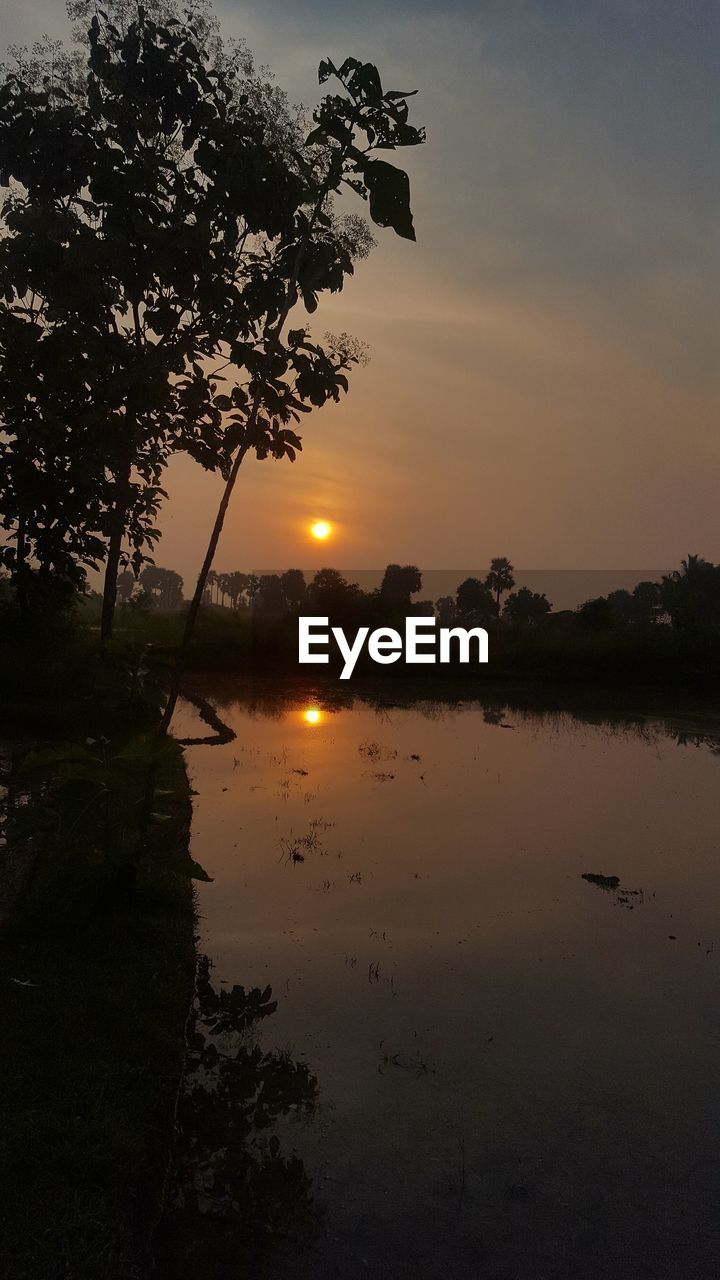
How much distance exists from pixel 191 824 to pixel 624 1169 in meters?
7.89

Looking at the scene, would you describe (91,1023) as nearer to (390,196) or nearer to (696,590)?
(390,196)

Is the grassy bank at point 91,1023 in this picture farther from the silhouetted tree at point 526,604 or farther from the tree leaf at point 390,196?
the silhouetted tree at point 526,604

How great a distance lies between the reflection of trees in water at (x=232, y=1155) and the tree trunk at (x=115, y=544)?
44.2 feet

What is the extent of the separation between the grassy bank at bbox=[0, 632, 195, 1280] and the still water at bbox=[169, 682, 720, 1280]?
0.61 m

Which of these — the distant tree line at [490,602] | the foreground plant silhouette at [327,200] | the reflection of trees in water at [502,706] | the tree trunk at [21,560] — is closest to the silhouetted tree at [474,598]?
the distant tree line at [490,602]

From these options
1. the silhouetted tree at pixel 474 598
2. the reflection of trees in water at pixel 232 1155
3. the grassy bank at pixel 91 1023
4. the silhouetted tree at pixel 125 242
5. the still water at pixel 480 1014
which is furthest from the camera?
the silhouetted tree at pixel 474 598

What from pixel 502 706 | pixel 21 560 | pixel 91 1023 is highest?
pixel 21 560

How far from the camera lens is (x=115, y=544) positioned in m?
19.3

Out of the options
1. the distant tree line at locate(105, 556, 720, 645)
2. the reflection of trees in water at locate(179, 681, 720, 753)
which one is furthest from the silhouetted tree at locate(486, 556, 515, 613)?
the reflection of trees in water at locate(179, 681, 720, 753)

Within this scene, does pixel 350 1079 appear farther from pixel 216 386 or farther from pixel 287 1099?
pixel 216 386

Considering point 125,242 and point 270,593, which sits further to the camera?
point 270,593

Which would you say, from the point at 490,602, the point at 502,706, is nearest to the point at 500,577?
the point at 490,602

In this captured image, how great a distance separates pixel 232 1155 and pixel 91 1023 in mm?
1237

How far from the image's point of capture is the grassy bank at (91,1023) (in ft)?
12.3
